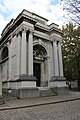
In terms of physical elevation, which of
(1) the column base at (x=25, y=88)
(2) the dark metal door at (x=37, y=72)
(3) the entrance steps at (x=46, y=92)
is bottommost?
(3) the entrance steps at (x=46, y=92)

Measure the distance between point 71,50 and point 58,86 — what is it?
34.9 ft

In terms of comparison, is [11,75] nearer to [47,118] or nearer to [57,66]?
[57,66]

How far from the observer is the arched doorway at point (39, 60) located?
17.9m

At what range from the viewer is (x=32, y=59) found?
14.8 m

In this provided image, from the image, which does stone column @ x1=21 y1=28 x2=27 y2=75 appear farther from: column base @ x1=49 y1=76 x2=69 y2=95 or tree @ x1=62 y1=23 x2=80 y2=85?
tree @ x1=62 y1=23 x2=80 y2=85

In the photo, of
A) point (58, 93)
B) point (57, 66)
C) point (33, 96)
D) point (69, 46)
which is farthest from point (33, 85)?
point (69, 46)

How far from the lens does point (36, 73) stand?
58.7 ft

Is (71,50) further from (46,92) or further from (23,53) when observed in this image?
A: (23,53)

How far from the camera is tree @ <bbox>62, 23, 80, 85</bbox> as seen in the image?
79.1ft

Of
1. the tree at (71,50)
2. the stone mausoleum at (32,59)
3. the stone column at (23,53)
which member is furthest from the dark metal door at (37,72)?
the tree at (71,50)

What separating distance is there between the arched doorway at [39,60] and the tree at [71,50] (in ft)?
25.6

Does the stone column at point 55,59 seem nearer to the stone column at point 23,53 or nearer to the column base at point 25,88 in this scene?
the column base at point 25,88

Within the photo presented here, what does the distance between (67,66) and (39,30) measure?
11.4 m

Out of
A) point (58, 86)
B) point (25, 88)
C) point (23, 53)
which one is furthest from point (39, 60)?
point (25, 88)
